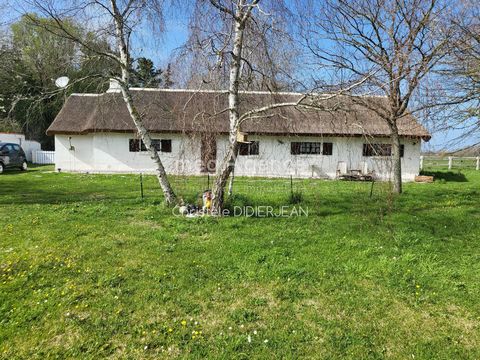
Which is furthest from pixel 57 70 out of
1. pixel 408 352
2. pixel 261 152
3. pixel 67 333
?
pixel 261 152

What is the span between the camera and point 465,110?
306 inches

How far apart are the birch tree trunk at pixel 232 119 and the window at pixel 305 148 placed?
10874 mm

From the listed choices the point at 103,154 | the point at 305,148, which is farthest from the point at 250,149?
the point at 103,154

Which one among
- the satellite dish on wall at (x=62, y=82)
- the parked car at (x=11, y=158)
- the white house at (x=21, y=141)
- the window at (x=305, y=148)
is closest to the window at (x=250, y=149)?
the window at (x=305, y=148)

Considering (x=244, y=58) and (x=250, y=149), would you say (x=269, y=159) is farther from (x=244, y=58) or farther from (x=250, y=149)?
(x=244, y=58)

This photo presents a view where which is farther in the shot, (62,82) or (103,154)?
(103,154)

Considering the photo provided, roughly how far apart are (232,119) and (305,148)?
1128 centimetres

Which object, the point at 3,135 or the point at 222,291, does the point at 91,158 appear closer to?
the point at 3,135

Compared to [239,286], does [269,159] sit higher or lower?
higher

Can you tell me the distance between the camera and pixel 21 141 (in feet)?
79.2

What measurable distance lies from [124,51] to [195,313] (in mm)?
6449

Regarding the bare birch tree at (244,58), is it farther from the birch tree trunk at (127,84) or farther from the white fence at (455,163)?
the white fence at (455,163)

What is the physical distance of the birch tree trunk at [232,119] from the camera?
21.5 feet

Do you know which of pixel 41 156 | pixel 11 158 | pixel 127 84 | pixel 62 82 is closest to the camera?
pixel 62 82
